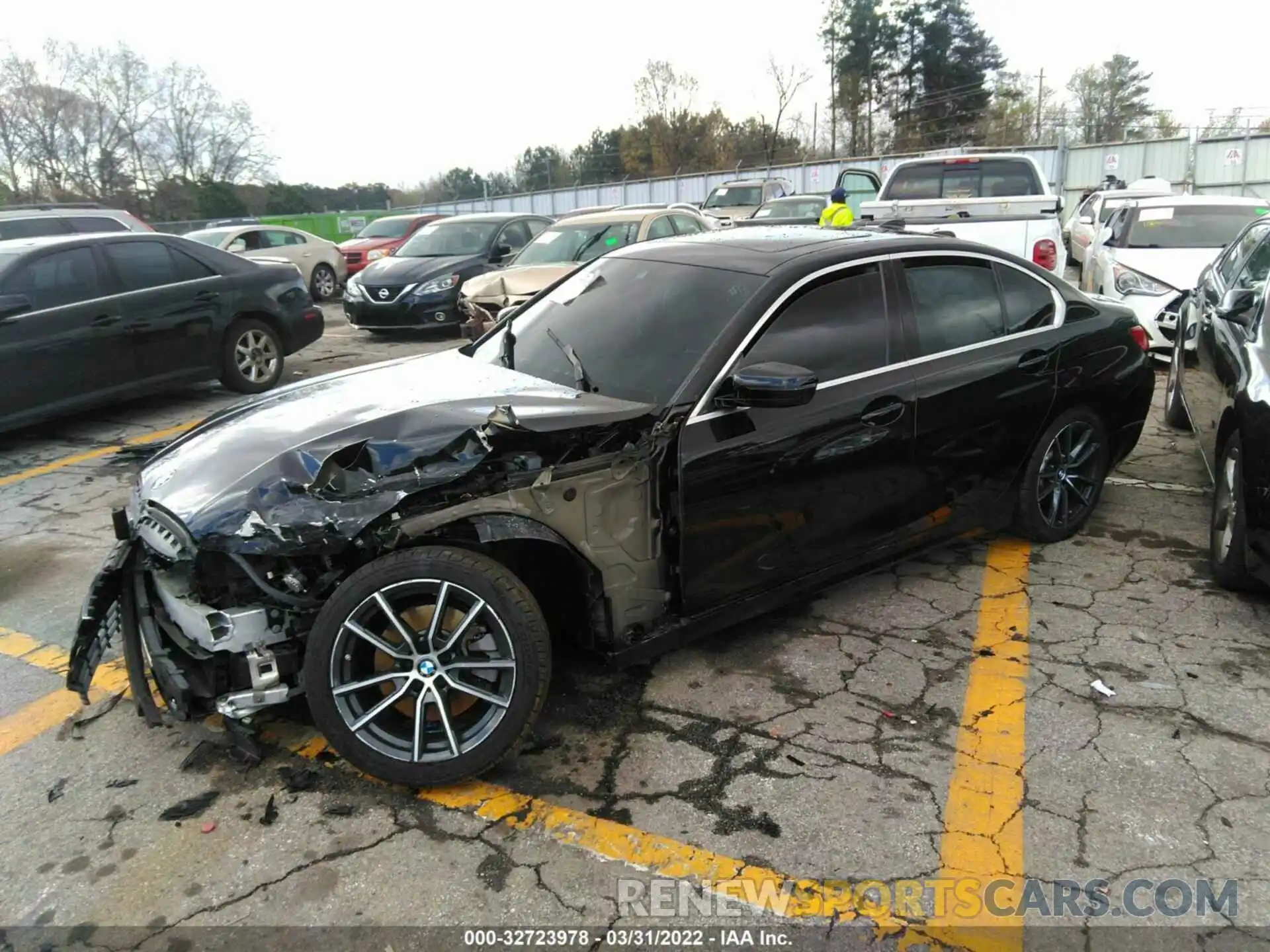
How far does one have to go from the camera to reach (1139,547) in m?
4.66

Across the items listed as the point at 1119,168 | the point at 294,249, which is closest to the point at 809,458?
the point at 294,249

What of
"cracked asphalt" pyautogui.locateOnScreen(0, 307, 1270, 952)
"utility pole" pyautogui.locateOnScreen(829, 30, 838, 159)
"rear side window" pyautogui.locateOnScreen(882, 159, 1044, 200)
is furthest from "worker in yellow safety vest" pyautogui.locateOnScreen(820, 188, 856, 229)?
"utility pole" pyautogui.locateOnScreen(829, 30, 838, 159)

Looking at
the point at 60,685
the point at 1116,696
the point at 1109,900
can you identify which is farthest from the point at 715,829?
the point at 60,685

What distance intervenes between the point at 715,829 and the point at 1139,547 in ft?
10.8

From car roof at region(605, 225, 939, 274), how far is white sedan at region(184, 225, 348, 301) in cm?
1321

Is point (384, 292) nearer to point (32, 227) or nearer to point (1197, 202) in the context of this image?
point (32, 227)

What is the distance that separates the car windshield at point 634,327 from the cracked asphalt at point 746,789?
1.22 metres

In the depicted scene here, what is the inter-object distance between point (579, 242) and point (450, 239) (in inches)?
127

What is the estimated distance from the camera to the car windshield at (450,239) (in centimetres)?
1264

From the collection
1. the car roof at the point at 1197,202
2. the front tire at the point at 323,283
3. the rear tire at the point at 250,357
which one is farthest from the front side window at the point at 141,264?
the car roof at the point at 1197,202

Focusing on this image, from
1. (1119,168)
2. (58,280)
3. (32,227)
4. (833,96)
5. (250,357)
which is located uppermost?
(833,96)

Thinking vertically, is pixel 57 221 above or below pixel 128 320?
above

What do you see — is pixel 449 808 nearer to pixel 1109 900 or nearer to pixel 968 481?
pixel 1109 900

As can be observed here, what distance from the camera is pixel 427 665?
276 cm
